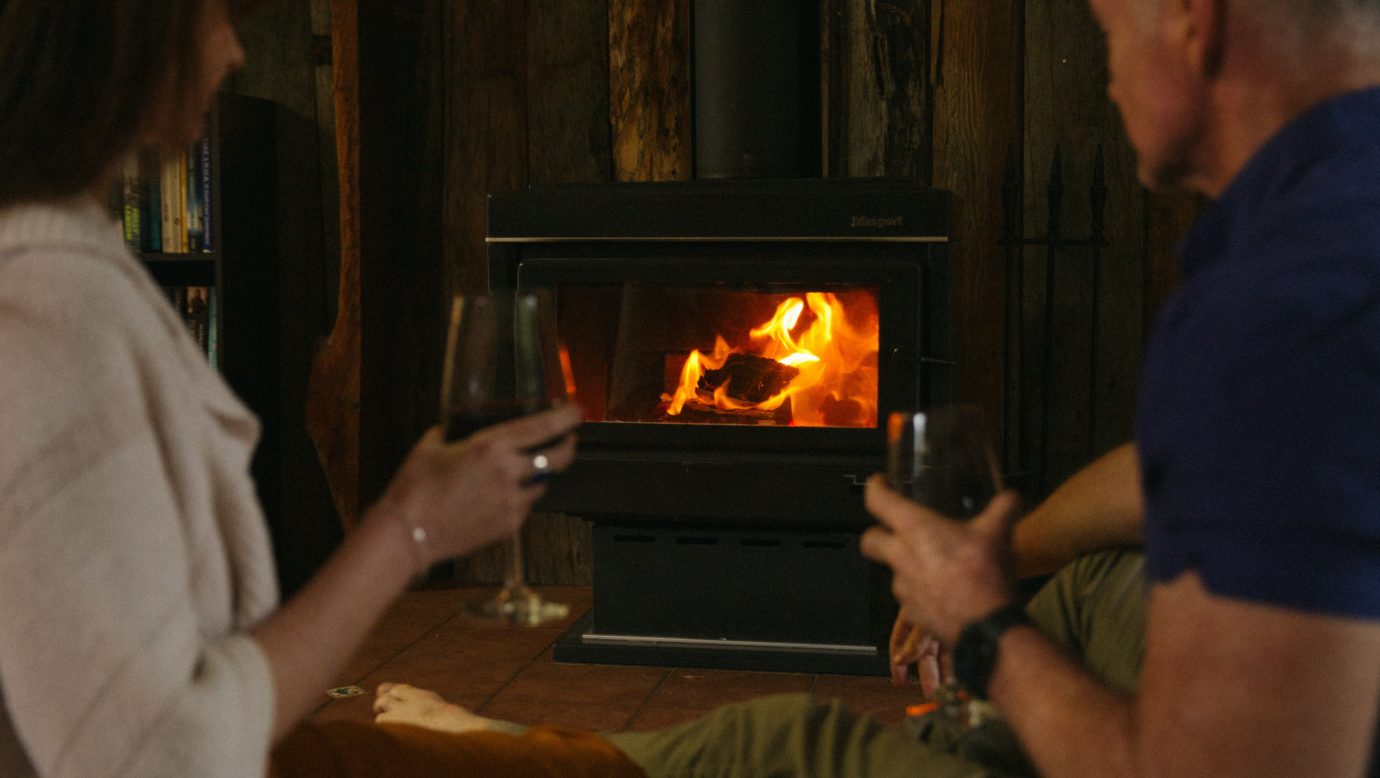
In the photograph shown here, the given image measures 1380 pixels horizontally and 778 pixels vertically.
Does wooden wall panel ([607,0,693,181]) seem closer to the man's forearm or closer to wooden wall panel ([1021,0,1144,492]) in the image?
wooden wall panel ([1021,0,1144,492])

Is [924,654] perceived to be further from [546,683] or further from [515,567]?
[546,683]

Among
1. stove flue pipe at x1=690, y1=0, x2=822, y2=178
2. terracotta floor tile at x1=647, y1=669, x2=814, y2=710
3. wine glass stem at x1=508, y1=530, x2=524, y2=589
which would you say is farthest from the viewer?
stove flue pipe at x1=690, y1=0, x2=822, y2=178

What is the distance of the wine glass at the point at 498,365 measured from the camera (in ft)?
3.39

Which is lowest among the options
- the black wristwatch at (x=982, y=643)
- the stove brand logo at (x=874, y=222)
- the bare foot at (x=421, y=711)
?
the bare foot at (x=421, y=711)

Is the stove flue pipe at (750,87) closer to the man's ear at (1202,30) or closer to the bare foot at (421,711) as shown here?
the bare foot at (421,711)

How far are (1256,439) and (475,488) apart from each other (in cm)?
52

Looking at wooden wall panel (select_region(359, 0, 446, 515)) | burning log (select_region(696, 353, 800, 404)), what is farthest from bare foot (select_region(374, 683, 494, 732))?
wooden wall panel (select_region(359, 0, 446, 515))

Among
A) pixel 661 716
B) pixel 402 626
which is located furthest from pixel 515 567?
pixel 402 626

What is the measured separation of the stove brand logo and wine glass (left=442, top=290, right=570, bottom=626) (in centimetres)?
152

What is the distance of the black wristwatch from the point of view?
95cm

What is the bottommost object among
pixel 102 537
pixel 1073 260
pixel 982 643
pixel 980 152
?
pixel 982 643

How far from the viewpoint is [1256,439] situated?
29.2 inches

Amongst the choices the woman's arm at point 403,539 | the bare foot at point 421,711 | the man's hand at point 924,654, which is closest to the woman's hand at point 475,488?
the woman's arm at point 403,539

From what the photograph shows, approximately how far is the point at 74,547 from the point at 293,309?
2.67 m
